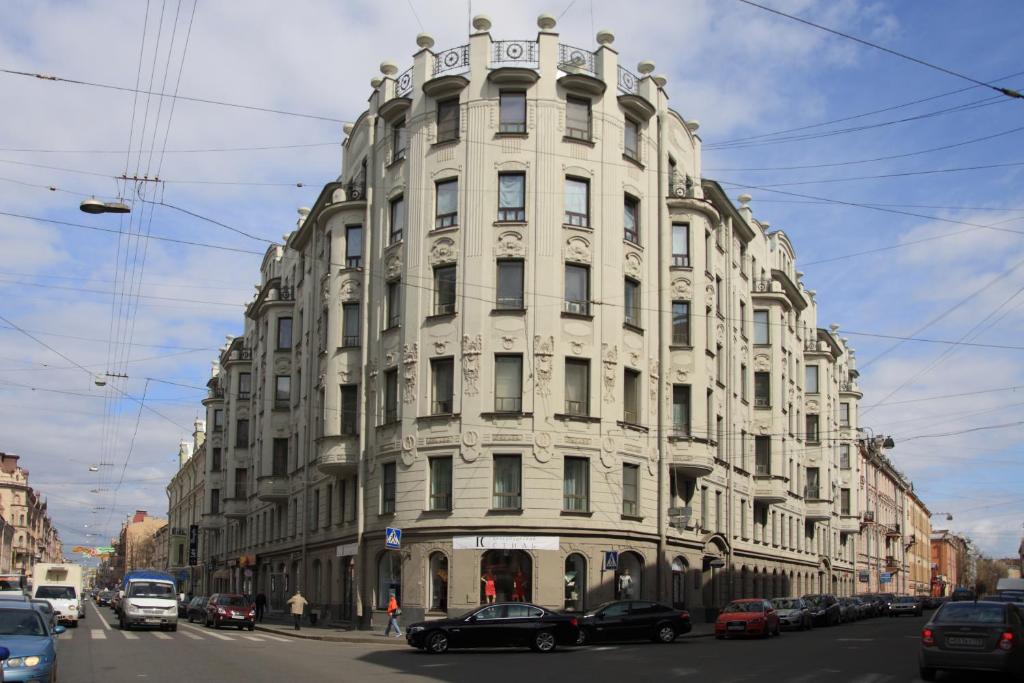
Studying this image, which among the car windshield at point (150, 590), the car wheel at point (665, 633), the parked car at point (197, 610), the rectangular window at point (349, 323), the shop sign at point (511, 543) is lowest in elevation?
the parked car at point (197, 610)

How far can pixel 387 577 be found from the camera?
40.1m

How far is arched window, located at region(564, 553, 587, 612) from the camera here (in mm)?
37344

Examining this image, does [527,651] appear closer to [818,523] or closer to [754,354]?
[754,354]

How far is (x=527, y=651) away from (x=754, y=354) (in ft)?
102

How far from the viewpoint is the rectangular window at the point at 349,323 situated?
145 feet

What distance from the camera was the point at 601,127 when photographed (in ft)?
133

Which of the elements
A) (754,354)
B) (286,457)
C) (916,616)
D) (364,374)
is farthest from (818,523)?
(364,374)

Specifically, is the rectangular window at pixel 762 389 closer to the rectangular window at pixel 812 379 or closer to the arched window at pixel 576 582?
the rectangular window at pixel 812 379

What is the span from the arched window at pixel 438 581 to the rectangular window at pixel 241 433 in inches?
1364

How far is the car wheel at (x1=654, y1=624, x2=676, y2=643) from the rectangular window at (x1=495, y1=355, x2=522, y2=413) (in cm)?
918

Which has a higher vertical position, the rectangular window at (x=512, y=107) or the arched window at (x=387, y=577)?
the rectangular window at (x=512, y=107)

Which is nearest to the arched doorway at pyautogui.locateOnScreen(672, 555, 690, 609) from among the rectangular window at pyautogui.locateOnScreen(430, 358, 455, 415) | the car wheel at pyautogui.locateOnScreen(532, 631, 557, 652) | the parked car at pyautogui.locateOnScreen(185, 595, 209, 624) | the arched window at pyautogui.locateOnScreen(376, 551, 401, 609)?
the arched window at pyautogui.locateOnScreen(376, 551, 401, 609)

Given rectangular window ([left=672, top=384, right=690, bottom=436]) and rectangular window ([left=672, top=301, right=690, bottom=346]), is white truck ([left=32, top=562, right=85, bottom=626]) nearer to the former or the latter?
rectangular window ([left=672, top=384, right=690, bottom=436])

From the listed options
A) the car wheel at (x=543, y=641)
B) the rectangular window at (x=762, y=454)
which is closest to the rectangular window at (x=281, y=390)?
the rectangular window at (x=762, y=454)
